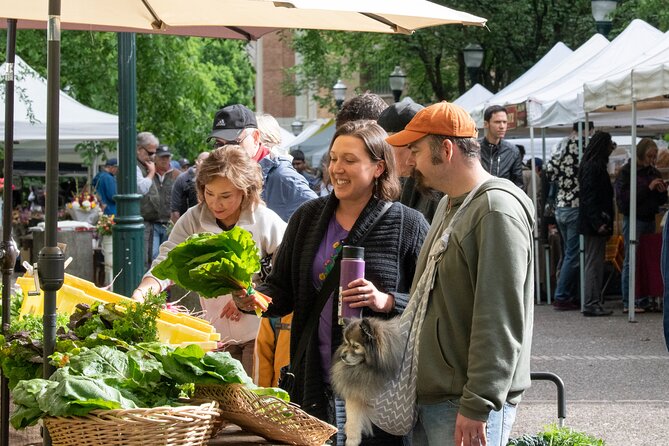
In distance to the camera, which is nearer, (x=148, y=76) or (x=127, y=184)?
(x=127, y=184)

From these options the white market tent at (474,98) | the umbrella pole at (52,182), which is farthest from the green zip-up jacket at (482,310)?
the white market tent at (474,98)

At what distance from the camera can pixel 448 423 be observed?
3.63m

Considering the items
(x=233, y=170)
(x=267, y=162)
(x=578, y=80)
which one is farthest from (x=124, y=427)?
(x=578, y=80)

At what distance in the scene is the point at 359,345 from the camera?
3.68m

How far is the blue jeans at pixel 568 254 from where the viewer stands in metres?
14.5

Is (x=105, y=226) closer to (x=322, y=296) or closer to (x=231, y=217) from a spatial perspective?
(x=231, y=217)

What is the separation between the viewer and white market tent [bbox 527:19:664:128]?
47.0ft

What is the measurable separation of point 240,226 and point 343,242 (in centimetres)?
106

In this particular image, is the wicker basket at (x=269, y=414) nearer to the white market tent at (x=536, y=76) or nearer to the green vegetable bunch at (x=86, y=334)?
the green vegetable bunch at (x=86, y=334)

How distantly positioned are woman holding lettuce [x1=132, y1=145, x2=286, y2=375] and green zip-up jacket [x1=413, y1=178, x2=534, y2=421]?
5.57 ft

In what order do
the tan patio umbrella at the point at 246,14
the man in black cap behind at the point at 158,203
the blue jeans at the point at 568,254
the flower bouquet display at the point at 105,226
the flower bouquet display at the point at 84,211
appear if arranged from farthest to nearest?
1. the flower bouquet display at the point at 84,211
2. the flower bouquet display at the point at 105,226
3. the man in black cap behind at the point at 158,203
4. the blue jeans at the point at 568,254
5. the tan patio umbrella at the point at 246,14

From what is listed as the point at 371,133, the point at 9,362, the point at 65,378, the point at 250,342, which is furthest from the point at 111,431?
the point at 250,342

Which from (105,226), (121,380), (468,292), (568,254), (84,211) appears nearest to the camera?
(121,380)

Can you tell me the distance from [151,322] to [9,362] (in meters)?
0.48
